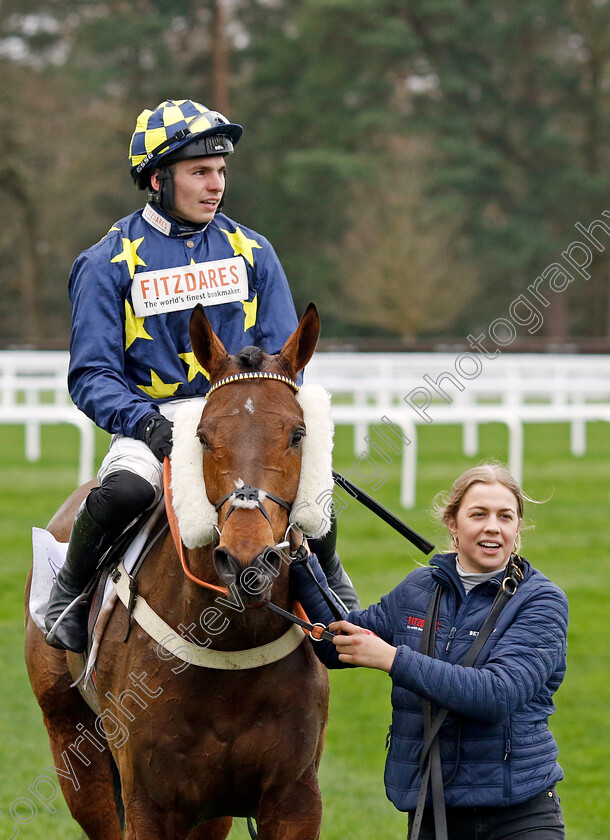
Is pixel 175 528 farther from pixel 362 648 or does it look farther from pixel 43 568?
pixel 43 568

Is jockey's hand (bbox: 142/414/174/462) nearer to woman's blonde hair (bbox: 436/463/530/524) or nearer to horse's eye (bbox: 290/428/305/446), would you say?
horse's eye (bbox: 290/428/305/446)

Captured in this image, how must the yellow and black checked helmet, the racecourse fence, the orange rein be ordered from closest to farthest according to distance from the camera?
1. the orange rein
2. the yellow and black checked helmet
3. the racecourse fence

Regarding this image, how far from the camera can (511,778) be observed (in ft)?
10.2

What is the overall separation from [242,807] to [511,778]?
86cm

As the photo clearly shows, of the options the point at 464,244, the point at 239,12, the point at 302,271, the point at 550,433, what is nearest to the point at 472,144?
the point at 464,244

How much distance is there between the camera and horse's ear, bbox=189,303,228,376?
3.30 metres

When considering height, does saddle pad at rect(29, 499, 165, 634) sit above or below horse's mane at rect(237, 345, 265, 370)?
below

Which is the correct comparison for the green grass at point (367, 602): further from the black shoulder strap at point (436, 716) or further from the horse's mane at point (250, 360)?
the horse's mane at point (250, 360)

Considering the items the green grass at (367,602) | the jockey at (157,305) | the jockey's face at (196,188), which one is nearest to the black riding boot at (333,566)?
the jockey at (157,305)

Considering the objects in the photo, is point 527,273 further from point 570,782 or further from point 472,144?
point 570,782

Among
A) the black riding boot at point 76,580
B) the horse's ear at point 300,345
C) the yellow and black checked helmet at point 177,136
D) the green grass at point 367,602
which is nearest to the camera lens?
the horse's ear at point 300,345

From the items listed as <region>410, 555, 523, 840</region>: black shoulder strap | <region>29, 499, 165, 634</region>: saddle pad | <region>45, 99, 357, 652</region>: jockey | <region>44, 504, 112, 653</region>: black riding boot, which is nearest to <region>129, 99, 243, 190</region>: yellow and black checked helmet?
<region>45, 99, 357, 652</region>: jockey

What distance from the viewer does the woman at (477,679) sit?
310cm

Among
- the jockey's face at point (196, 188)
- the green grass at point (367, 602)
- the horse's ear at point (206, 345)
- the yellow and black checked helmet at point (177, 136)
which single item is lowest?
the green grass at point (367, 602)
